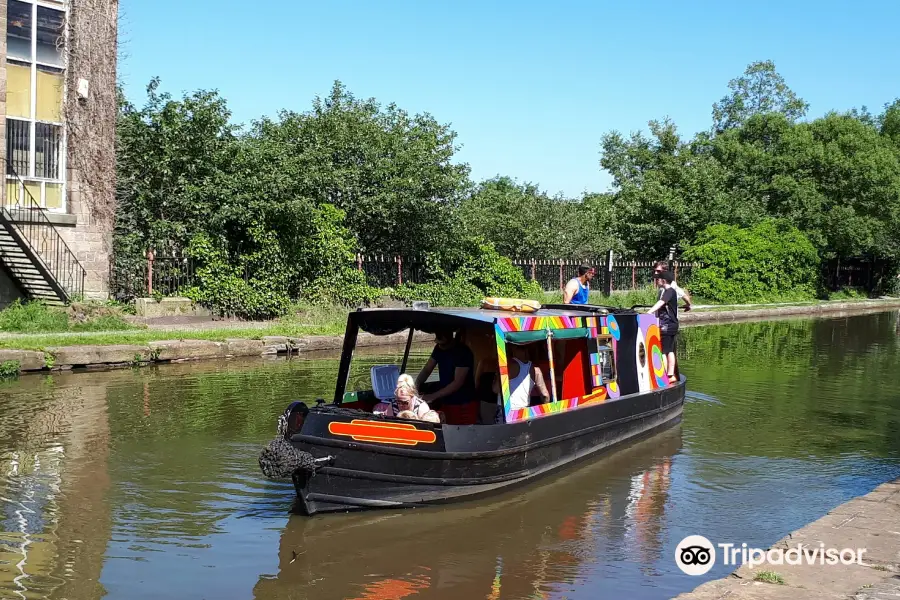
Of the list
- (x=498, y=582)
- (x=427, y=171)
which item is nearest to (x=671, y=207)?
(x=427, y=171)

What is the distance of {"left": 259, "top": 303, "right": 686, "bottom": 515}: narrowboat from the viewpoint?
8.24 meters

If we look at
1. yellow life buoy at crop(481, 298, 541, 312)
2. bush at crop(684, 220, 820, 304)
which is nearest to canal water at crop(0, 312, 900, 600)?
yellow life buoy at crop(481, 298, 541, 312)

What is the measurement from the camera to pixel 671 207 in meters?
43.4

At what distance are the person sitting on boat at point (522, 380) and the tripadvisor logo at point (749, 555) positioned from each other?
91.0 inches

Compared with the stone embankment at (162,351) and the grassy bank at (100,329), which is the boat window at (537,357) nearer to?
the stone embankment at (162,351)

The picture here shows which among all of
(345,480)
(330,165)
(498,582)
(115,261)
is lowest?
(498,582)

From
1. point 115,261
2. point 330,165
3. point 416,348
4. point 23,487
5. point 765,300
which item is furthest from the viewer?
point 765,300

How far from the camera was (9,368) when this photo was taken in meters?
15.9

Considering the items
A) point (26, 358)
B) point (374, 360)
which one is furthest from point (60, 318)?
point (374, 360)

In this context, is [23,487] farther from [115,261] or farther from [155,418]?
[115,261]

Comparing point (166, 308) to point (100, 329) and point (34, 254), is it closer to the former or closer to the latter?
point (100, 329)

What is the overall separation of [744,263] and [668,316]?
30.2m

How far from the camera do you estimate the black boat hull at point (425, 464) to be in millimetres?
8195

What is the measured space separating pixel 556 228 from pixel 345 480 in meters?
32.2
